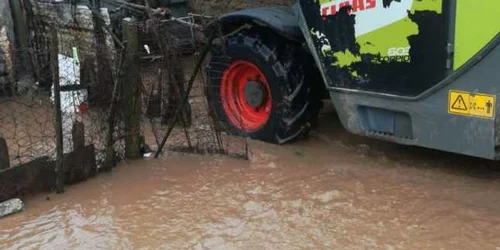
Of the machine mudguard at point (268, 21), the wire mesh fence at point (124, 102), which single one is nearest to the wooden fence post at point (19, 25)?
the wire mesh fence at point (124, 102)

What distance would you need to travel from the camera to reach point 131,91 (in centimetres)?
545

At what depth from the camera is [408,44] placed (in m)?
4.50

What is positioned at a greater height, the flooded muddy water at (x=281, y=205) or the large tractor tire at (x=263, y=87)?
the large tractor tire at (x=263, y=87)

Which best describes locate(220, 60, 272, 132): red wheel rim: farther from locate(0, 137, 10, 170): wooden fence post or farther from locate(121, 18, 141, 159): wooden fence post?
locate(0, 137, 10, 170): wooden fence post

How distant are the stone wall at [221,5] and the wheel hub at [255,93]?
3.80m

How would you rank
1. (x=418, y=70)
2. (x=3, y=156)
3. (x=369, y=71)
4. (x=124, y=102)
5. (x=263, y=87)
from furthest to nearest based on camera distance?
(x=263, y=87) → (x=124, y=102) → (x=369, y=71) → (x=3, y=156) → (x=418, y=70)

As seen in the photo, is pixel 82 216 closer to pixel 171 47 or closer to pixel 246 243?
pixel 246 243

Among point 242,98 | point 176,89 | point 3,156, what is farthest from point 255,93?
point 3,156

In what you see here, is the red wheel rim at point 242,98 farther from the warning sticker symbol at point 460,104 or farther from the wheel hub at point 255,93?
the warning sticker symbol at point 460,104

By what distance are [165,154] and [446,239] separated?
9.08ft

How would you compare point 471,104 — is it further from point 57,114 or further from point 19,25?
point 19,25

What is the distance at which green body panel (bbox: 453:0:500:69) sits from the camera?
401cm

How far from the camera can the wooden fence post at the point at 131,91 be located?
17.6 ft

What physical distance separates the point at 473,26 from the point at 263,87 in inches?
88.6
